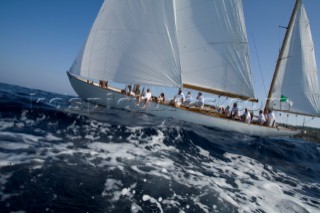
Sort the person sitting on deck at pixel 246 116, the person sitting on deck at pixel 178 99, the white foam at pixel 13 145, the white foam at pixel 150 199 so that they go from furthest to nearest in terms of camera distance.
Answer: the person sitting on deck at pixel 246 116 < the person sitting on deck at pixel 178 99 < the white foam at pixel 13 145 < the white foam at pixel 150 199

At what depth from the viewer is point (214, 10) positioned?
16.3 metres

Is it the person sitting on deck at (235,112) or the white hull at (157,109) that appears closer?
the white hull at (157,109)

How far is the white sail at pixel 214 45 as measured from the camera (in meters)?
16.4

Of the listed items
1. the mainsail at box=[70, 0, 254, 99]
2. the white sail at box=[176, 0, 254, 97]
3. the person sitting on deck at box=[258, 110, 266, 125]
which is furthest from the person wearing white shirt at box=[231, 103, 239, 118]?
the mainsail at box=[70, 0, 254, 99]

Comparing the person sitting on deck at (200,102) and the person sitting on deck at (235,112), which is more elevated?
the person sitting on deck at (200,102)

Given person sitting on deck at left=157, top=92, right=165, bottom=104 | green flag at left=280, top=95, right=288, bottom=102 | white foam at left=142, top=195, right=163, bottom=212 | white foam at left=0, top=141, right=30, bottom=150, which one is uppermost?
green flag at left=280, top=95, right=288, bottom=102

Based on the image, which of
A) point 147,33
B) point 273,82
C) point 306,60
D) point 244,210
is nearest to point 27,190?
point 244,210

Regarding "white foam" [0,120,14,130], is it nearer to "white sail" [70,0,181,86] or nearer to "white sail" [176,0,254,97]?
"white sail" [70,0,181,86]

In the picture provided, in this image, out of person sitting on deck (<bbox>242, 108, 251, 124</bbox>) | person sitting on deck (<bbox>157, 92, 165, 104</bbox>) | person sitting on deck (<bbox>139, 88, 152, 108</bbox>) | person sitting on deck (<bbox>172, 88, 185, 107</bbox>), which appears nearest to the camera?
person sitting on deck (<bbox>139, 88, 152, 108</bbox>)

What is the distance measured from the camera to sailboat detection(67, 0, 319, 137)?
488 inches

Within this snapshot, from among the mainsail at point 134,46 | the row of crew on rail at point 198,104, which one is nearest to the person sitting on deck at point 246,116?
the row of crew on rail at point 198,104

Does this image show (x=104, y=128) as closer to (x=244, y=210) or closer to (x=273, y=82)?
(x=244, y=210)

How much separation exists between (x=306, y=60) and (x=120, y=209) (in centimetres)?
2388

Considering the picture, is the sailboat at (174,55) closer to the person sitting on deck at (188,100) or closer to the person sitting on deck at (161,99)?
the person sitting on deck at (161,99)
